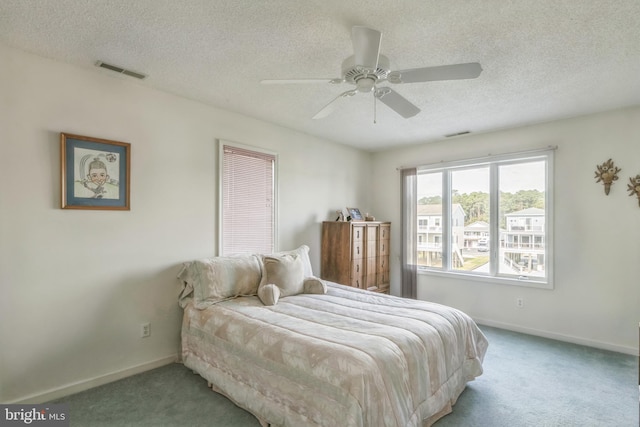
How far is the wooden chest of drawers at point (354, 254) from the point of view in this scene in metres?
4.36

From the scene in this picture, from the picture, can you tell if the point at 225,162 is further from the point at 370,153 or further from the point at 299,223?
the point at 370,153

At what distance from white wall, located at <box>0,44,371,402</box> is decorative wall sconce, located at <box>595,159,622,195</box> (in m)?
4.03

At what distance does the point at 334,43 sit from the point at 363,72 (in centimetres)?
42

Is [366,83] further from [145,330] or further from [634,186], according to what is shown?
[634,186]

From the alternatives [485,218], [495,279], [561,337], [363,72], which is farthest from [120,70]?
[561,337]

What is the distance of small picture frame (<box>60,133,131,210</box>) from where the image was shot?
8.25 ft

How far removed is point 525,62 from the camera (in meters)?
2.45

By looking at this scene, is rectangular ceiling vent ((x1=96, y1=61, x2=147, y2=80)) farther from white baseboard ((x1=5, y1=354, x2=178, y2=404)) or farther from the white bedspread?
white baseboard ((x1=5, y1=354, x2=178, y2=404))

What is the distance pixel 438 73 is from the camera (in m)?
1.93

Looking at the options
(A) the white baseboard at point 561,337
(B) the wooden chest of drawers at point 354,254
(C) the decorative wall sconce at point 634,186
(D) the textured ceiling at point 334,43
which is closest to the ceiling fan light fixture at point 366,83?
(D) the textured ceiling at point 334,43

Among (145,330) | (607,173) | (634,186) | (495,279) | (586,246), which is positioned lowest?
(145,330)

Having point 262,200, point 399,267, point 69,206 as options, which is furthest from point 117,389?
point 399,267

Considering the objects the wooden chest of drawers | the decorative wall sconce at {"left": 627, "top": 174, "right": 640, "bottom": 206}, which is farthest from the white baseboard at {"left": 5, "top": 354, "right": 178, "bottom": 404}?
the decorative wall sconce at {"left": 627, "top": 174, "right": 640, "bottom": 206}

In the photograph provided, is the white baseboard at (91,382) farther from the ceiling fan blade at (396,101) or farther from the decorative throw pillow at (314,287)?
the ceiling fan blade at (396,101)
